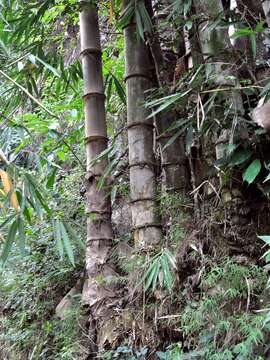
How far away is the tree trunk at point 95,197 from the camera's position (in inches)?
93.7

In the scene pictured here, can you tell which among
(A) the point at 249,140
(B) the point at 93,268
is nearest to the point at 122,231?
(B) the point at 93,268

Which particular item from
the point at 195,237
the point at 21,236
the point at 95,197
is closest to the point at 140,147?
the point at 95,197

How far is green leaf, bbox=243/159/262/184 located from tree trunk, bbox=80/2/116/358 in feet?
3.30

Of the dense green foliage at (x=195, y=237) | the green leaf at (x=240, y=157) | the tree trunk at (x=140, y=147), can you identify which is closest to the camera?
the dense green foliage at (x=195, y=237)

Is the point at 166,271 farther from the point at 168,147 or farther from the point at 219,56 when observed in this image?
the point at 219,56

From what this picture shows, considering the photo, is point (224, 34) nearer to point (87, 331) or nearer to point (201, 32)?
point (201, 32)

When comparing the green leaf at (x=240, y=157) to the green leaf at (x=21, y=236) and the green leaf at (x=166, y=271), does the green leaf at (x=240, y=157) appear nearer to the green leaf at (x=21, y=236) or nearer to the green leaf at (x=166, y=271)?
the green leaf at (x=166, y=271)

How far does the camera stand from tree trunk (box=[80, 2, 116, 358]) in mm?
2381

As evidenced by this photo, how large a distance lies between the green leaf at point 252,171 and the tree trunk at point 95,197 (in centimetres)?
100

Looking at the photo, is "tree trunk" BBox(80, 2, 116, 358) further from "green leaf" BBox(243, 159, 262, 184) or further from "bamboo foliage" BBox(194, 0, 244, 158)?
"green leaf" BBox(243, 159, 262, 184)

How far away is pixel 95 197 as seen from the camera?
2.59 metres

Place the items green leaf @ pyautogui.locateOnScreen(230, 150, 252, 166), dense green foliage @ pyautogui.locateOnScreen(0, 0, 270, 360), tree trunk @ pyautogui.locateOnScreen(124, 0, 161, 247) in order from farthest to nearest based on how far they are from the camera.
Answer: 1. tree trunk @ pyautogui.locateOnScreen(124, 0, 161, 247)
2. green leaf @ pyautogui.locateOnScreen(230, 150, 252, 166)
3. dense green foliage @ pyautogui.locateOnScreen(0, 0, 270, 360)

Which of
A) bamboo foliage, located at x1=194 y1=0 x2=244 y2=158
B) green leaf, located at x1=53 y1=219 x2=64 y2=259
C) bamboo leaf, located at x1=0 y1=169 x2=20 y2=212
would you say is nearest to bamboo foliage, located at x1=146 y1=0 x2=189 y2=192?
bamboo foliage, located at x1=194 y1=0 x2=244 y2=158

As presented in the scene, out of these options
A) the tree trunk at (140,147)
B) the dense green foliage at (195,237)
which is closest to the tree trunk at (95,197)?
the dense green foliage at (195,237)
